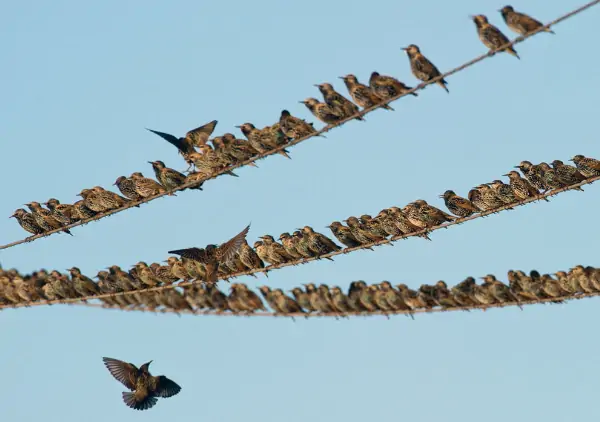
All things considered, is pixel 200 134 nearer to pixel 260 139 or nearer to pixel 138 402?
pixel 260 139

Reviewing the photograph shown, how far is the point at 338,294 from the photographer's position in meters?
20.9

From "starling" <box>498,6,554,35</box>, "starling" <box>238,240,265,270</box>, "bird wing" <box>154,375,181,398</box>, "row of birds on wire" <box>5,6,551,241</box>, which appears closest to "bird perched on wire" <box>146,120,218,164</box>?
"row of birds on wire" <box>5,6,551,241</box>

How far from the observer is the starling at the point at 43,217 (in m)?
19.9

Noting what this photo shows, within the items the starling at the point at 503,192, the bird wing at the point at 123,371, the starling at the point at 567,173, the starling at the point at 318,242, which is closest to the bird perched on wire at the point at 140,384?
the bird wing at the point at 123,371

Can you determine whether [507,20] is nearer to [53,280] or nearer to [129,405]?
[129,405]

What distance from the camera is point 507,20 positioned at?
16062 millimetres

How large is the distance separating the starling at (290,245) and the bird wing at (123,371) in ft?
9.00

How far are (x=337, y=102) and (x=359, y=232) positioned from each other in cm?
285

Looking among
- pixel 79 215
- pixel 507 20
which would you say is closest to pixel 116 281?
pixel 79 215

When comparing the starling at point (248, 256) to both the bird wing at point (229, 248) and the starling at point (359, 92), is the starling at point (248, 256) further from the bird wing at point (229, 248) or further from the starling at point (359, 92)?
the starling at point (359, 92)

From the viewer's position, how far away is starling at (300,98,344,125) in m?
16.8

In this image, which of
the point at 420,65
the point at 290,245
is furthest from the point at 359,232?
the point at 420,65

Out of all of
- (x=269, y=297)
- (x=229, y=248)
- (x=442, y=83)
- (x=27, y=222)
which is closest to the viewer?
(x=442, y=83)

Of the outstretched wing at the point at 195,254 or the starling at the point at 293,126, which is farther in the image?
the outstretched wing at the point at 195,254
